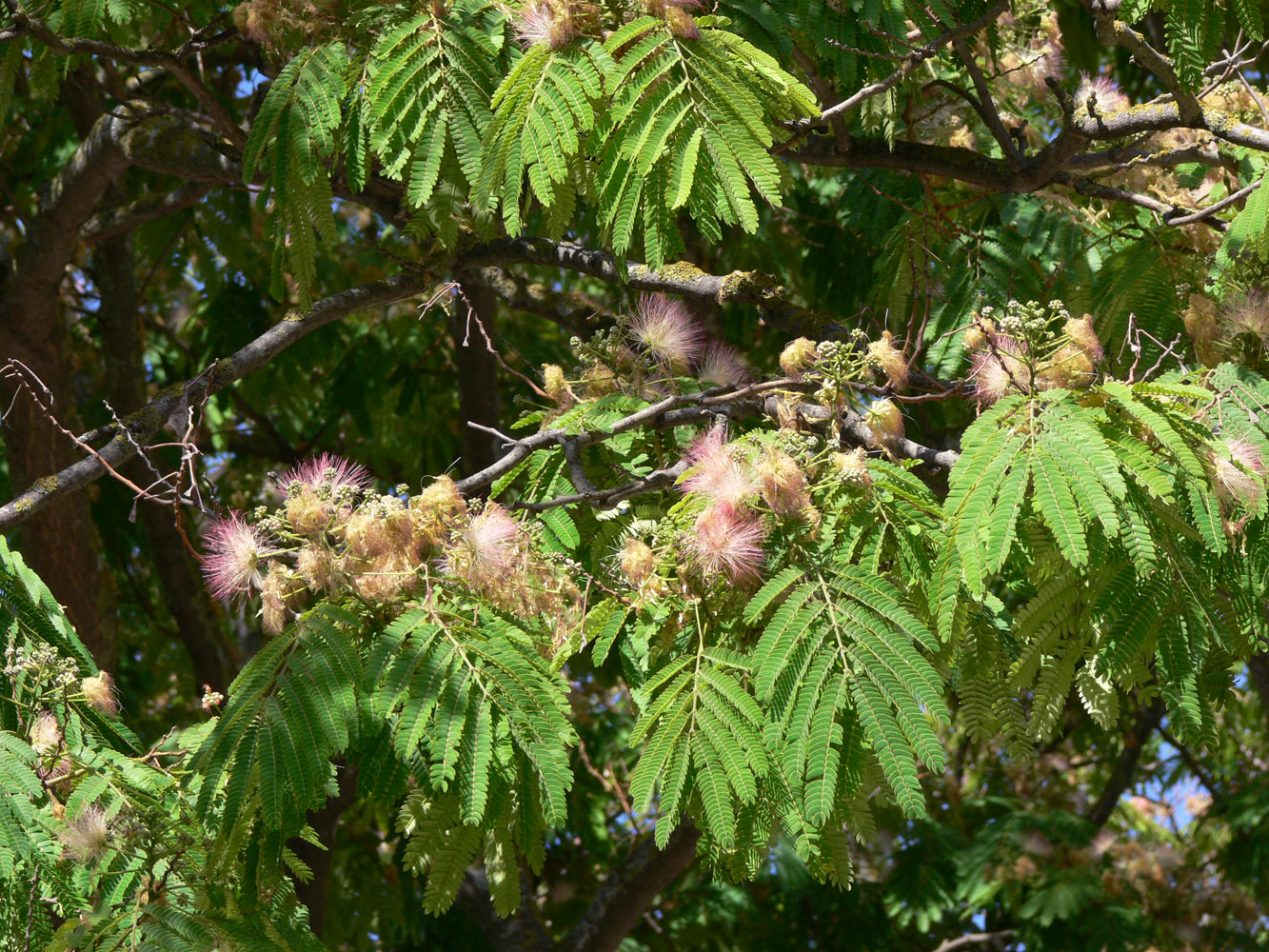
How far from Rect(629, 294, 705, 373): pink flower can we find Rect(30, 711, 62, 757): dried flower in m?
2.10

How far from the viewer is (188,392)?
4633 millimetres

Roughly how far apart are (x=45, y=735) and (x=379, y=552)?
3.73 feet

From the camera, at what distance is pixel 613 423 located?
4.12 m

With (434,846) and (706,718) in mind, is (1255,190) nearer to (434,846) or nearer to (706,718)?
(706,718)

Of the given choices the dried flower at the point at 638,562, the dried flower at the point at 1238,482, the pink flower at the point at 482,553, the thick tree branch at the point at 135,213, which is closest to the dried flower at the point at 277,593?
the pink flower at the point at 482,553

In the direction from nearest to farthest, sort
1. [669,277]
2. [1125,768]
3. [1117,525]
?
1. [1117,525]
2. [669,277]
3. [1125,768]

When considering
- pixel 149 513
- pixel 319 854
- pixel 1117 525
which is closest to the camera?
pixel 1117 525

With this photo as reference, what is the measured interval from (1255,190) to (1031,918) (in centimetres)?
475

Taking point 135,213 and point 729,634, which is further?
point 135,213

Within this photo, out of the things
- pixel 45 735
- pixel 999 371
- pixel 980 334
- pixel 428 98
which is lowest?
pixel 45 735

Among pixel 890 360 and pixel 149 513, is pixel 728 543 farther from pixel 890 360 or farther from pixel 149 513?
pixel 149 513

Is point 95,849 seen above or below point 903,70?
below

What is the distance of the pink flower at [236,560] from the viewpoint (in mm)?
3523

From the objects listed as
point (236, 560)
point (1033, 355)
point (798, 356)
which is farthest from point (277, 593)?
point (1033, 355)
